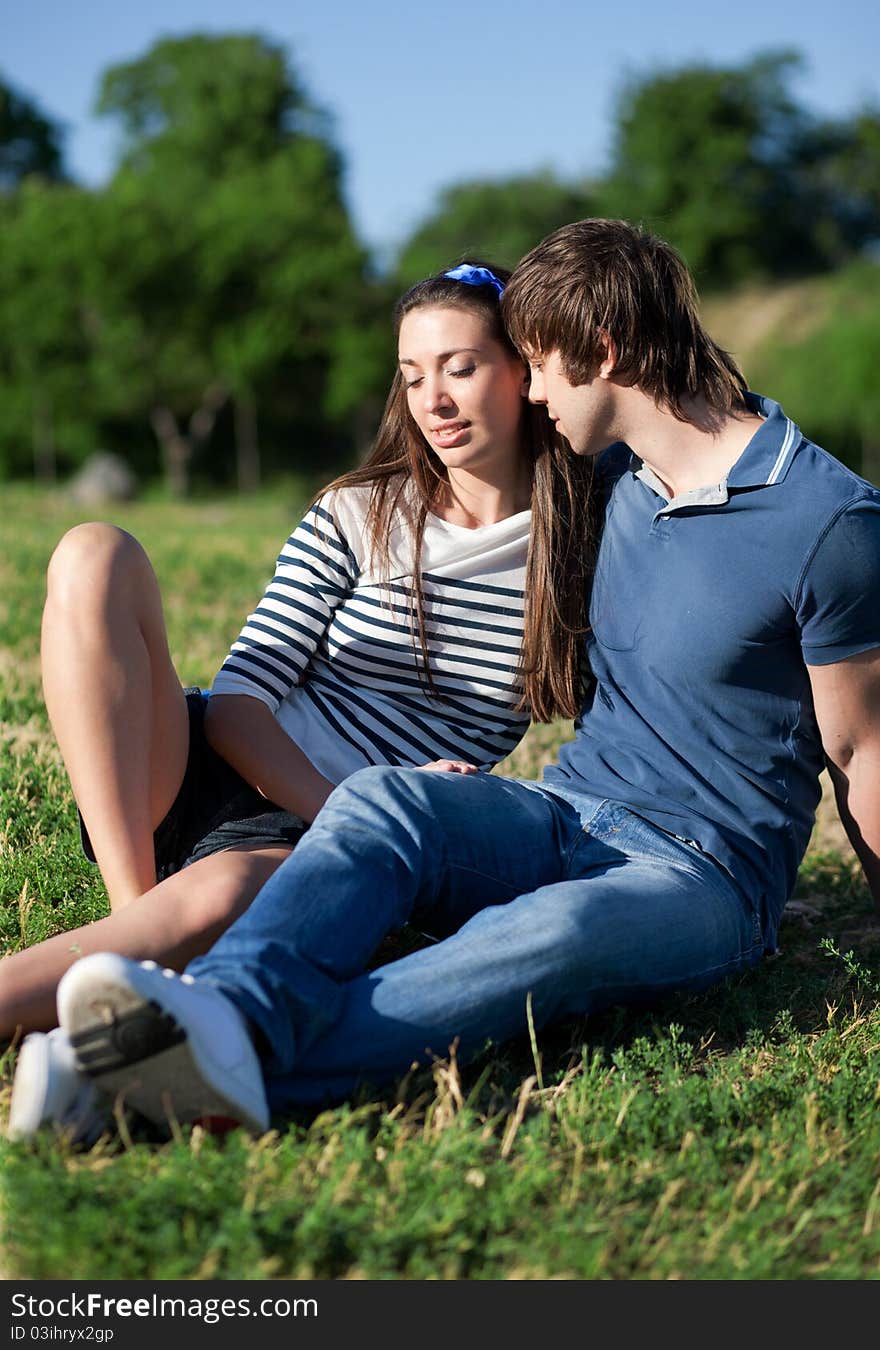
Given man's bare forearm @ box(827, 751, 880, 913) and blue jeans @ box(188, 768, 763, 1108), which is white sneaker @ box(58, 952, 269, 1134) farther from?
man's bare forearm @ box(827, 751, 880, 913)

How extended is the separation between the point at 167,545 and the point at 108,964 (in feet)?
30.5

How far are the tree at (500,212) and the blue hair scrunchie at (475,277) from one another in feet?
167

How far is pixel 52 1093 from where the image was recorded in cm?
236

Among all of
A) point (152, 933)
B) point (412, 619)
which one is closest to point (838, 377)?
point (412, 619)

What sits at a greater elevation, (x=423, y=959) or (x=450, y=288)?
(x=450, y=288)

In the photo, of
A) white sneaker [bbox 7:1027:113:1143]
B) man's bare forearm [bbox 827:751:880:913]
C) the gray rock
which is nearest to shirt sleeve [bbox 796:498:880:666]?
man's bare forearm [bbox 827:751:880:913]

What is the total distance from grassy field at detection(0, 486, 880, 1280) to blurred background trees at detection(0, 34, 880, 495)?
30.4 m

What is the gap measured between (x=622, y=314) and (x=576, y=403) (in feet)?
0.77

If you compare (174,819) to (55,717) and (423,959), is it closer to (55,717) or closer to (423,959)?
(55,717)

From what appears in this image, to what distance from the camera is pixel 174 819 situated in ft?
10.9

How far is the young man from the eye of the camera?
2.62 m

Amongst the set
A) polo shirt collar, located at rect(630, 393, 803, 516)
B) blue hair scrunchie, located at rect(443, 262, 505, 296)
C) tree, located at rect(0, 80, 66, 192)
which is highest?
tree, located at rect(0, 80, 66, 192)

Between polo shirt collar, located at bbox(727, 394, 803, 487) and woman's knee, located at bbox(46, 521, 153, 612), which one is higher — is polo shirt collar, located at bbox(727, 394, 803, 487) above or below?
above

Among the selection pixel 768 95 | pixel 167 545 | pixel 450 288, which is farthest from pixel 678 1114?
pixel 768 95
